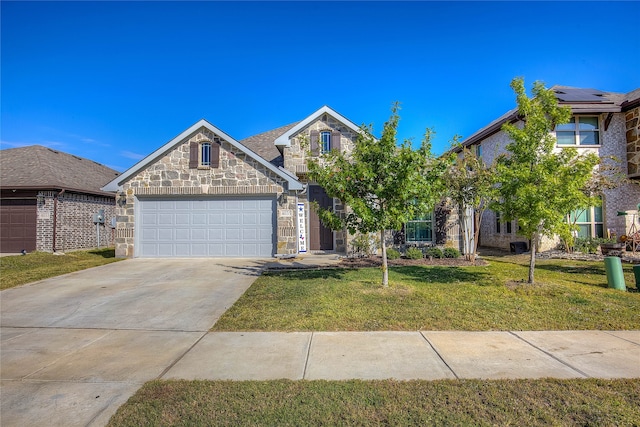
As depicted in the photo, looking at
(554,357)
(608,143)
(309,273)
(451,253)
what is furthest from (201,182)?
(608,143)

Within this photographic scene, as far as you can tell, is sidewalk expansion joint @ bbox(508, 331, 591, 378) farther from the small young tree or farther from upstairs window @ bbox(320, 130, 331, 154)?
upstairs window @ bbox(320, 130, 331, 154)

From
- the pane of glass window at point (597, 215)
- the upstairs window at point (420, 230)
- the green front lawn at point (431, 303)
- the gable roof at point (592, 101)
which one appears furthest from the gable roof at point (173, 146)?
the pane of glass window at point (597, 215)

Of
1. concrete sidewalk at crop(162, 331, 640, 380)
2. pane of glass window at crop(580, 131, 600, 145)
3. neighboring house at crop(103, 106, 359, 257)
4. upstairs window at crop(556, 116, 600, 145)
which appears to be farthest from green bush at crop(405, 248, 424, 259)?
pane of glass window at crop(580, 131, 600, 145)

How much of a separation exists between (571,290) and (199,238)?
40.6 feet

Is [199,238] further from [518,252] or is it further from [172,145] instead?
[518,252]

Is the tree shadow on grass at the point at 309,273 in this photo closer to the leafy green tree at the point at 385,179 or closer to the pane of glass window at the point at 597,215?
the leafy green tree at the point at 385,179

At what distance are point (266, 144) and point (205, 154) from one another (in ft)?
24.0

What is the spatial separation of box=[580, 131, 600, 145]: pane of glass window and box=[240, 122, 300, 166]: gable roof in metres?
13.8

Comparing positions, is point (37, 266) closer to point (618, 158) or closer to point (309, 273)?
point (309, 273)

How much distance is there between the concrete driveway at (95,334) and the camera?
11.9ft

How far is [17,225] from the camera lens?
17.3 metres

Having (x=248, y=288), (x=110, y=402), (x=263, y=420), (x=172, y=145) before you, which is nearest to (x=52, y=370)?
(x=110, y=402)

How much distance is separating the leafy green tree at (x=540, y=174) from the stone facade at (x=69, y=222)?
746 inches

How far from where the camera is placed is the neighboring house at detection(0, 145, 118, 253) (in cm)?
1709
